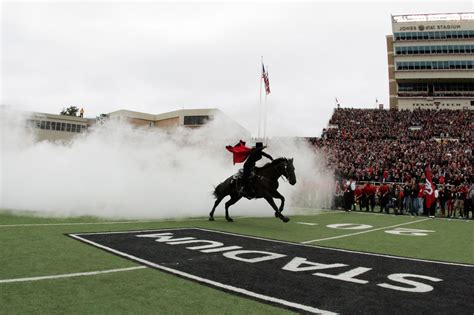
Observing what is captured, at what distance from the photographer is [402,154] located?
38.9m

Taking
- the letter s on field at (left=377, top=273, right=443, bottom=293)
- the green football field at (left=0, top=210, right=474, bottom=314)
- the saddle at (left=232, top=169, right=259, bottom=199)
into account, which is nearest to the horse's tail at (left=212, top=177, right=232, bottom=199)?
the saddle at (left=232, top=169, right=259, bottom=199)

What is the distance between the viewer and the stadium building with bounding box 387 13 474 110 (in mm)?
72375

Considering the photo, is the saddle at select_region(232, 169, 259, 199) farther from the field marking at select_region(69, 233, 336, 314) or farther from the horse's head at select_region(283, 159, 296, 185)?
the field marking at select_region(69, 233, 336, 314)

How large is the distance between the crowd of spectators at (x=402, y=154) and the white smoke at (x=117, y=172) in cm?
1034

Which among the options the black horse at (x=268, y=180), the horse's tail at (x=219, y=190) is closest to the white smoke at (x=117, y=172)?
the horse's tail at (x=219, y=190)

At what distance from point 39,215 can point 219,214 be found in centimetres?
736

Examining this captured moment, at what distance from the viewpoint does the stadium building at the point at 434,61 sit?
72.4 meters

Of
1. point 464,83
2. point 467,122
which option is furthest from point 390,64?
point 467,122

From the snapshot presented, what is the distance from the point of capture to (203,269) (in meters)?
5.93

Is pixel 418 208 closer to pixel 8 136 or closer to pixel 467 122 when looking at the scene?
pixel 8 136

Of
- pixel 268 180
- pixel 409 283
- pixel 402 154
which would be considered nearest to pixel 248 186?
pixel 268 180

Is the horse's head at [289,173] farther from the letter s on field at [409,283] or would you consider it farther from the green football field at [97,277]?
the letter s on field at [409,283]

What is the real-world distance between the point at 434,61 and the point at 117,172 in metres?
76.8

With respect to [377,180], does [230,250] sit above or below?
below
